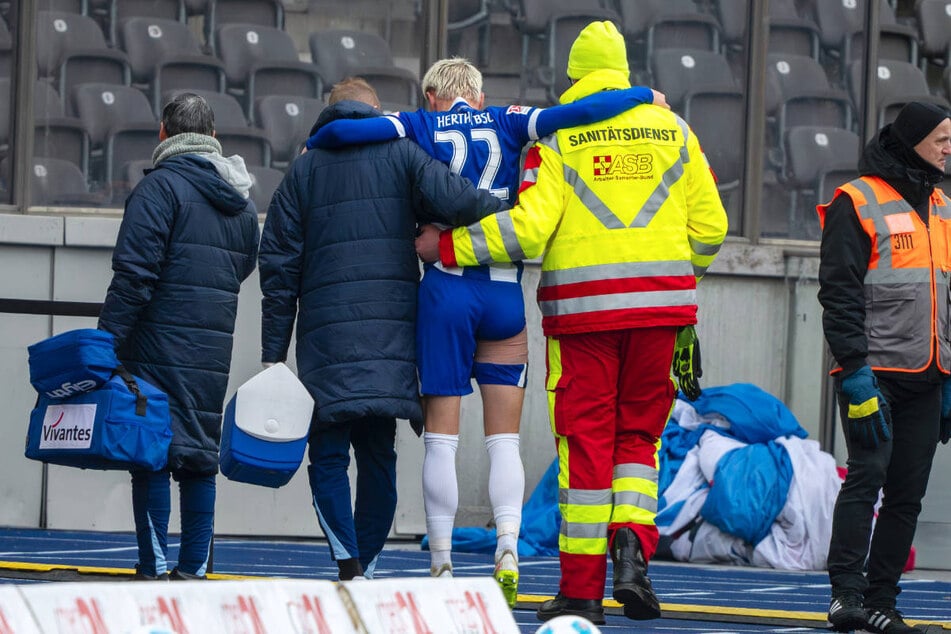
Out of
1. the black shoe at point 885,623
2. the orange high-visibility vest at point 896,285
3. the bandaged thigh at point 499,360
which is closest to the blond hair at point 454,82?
the bandaged thigh at point 499,360

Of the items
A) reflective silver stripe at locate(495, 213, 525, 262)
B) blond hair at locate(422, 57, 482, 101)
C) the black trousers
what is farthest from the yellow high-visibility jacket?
the black trousers

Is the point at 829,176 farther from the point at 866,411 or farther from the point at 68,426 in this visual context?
the point at 68,426

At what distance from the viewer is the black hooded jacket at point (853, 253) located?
245 inches

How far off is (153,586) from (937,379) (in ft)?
12.3

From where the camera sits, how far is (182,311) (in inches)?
248

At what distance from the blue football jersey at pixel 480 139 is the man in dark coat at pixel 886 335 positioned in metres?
1.29

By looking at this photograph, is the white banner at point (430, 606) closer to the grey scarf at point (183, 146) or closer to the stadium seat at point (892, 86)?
the grey scarf at point (183, 146)

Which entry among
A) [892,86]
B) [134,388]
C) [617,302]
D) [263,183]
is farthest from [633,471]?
[892,86]

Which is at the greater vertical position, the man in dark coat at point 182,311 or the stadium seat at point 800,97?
the stadium seat at point 800,97

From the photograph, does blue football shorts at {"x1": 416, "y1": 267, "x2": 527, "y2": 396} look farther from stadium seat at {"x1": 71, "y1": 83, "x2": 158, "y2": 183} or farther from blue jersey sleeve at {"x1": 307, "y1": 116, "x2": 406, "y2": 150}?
stadium seat at {"x1": 71, "y1": 83, "x2": 158, "y2": 183}

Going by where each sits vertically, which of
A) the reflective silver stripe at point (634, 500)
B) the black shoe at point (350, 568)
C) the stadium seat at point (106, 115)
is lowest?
the black shoe at point (350, 568)

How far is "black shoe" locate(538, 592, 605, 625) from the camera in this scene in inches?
224

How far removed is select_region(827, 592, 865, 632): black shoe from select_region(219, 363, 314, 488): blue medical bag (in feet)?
6.67

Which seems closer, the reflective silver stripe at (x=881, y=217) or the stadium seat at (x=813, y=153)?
the reflective silver stripe at (x=881, y=217)
